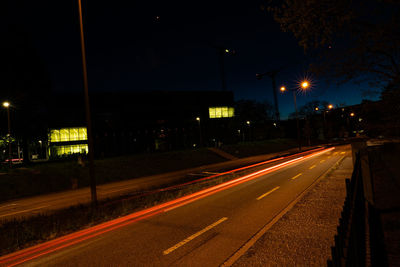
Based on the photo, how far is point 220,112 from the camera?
5925 centimetres

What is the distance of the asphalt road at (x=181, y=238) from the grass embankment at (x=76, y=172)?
15.7 m

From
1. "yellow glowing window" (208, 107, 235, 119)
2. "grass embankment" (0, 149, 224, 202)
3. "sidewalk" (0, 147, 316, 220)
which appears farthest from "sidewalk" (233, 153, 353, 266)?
"yellow glowing window" (208, 107, 235, 119)

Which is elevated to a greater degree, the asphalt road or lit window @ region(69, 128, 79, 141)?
lit window @ region(69, 128, 79, 141)

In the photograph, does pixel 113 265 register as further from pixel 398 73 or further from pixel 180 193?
pixel 398 73

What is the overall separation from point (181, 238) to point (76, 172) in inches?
880

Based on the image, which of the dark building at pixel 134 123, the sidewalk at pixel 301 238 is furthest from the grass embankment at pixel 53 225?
the dark building at pixel 134 123

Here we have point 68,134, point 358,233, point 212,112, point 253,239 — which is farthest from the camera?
point 212,112

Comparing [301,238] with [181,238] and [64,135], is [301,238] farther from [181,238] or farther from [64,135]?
[64,135]

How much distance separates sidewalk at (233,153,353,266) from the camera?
5031mm

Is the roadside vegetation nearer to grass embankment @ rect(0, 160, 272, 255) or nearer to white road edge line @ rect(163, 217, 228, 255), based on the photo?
grass embankment @ rect(0, 160, 272, 255)

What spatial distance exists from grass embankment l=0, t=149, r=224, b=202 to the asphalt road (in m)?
15.7

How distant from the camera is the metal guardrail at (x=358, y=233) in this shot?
10.7 ft

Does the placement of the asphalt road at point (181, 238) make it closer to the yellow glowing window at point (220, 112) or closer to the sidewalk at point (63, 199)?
the sidewalk at point (63, 199)

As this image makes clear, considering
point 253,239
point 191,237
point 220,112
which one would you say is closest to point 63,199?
point 191,237
